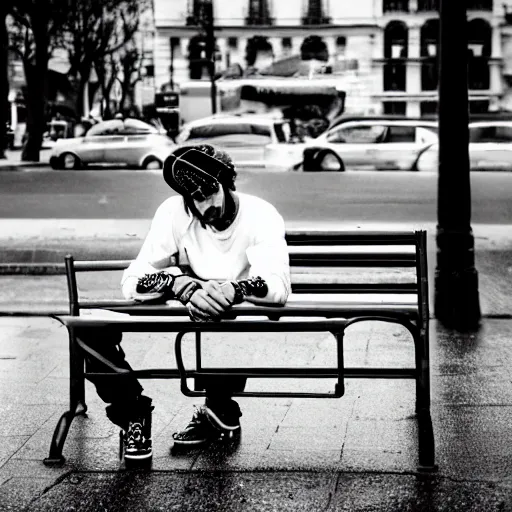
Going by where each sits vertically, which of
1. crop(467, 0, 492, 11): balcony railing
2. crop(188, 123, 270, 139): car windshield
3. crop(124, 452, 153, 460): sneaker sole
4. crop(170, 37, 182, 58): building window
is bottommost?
crop(124, 452, 153, 460): sneaker sole

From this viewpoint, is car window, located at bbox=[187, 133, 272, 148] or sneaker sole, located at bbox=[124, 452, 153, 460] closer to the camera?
sneaker sole, located at bbox=[124, 452, 153, 460]

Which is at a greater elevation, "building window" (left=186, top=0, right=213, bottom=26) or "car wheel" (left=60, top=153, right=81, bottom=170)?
"building window" (left=186, top=0, right=213, bottom=26)

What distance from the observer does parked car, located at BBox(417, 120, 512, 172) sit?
11367 mm

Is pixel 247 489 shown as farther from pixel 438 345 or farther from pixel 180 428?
pixel 438 345

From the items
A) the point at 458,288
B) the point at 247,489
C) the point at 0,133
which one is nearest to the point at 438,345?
the point at 458,288

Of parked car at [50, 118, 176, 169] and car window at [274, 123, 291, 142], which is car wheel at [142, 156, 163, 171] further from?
car window at [274, 123, 291, 142]

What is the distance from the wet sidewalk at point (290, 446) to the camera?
435 cm

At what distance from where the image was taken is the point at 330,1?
1162 centimetres

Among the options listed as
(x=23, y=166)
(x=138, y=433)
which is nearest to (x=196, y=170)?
(x=138, y=433)

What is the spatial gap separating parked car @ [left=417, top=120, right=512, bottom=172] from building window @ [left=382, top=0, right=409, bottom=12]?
4.14 feet

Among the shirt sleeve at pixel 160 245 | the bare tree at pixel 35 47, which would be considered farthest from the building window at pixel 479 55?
the shirt sleeve at pixel 160 245

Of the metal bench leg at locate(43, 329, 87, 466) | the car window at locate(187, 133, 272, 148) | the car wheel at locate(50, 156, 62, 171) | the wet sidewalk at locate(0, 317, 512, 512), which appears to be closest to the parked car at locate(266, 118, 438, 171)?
the car window at locate(187, 133, 272, 148)

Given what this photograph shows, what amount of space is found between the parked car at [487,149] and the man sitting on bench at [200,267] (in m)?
6.77

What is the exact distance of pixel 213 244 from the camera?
16.2 ft
